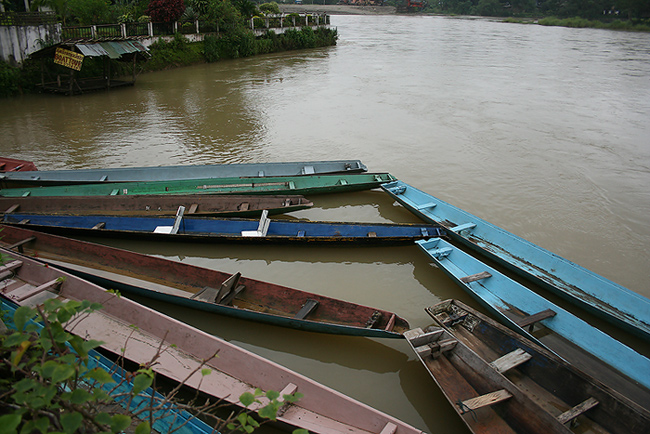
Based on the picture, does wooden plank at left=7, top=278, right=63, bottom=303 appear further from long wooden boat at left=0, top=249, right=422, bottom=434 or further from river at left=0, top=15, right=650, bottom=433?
river at left=0, top=15, right=650, bottom=433

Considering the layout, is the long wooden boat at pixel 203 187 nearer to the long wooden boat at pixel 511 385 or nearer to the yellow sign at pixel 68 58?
the long wooden boat at pixel 511 385

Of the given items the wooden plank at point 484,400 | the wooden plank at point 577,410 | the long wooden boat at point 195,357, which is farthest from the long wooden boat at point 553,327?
the long wooden boat at point 195,357

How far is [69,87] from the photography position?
14.5 m

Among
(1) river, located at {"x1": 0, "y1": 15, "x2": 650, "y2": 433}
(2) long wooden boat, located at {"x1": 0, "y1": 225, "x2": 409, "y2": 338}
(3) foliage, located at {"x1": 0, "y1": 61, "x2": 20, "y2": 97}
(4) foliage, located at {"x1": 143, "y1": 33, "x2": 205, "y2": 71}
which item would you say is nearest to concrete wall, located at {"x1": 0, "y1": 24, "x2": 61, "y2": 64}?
(3) foliage, located at {"x1": 0, "y1": 61, "x2": 20, "y2": 97}

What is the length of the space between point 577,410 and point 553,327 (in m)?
1.33

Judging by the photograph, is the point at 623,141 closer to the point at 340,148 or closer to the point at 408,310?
the point at 340,148

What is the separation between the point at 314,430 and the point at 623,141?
1190cm

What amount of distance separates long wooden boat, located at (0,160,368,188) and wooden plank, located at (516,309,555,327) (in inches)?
174

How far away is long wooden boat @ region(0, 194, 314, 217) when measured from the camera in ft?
23.3

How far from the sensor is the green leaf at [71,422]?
1664 mm

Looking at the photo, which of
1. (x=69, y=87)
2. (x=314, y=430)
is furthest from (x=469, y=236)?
(x=69, y=87)

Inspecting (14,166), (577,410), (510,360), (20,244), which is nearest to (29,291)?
(20,244)

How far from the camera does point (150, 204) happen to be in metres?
7.23

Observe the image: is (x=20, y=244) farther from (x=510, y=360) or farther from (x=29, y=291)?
(x=510, y=360)
